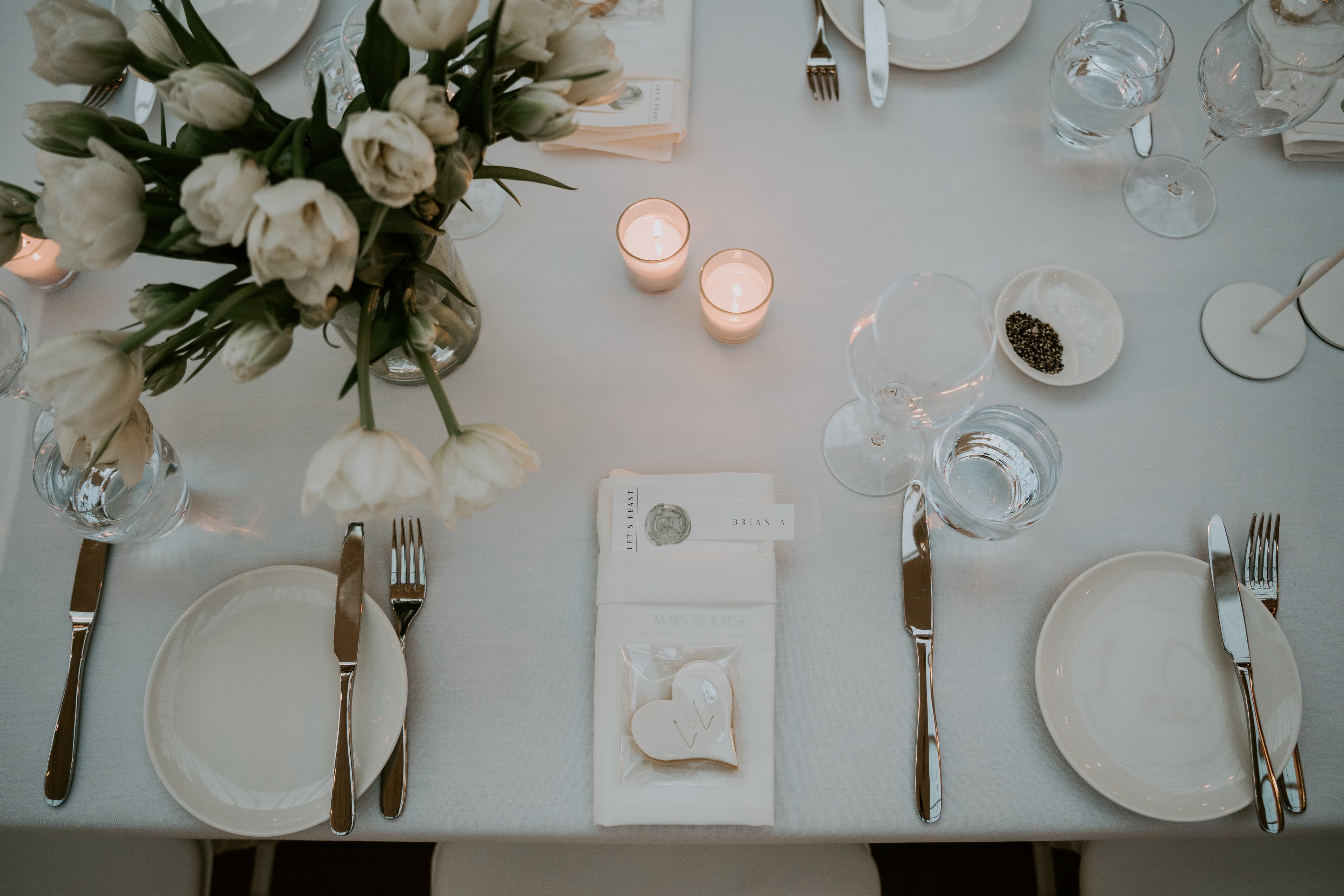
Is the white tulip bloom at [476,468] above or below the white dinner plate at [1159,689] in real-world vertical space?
above

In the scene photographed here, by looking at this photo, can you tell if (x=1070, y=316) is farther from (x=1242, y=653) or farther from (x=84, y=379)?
(x=84, y=379)

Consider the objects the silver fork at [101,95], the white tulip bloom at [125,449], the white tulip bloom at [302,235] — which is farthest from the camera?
the silver fork at [101,95]

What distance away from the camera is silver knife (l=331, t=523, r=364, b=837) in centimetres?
73

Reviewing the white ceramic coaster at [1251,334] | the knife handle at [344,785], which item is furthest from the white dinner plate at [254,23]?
the white ceramic coaster at [1251,334]

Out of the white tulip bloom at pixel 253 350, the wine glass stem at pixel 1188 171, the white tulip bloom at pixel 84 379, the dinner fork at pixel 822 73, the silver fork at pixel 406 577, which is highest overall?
the dinner fork at pixel 822 73

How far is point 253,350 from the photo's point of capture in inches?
19.7

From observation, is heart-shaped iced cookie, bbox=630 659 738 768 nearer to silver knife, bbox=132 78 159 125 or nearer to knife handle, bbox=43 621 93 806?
knife handle, bbox=43 621 93 806

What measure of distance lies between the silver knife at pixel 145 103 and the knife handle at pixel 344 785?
0.83 m

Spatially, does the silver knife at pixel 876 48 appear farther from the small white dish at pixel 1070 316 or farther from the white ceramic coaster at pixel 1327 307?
the white ceramic coaster at pixel 1327 307

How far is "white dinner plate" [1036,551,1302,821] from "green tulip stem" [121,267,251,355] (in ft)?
2.79

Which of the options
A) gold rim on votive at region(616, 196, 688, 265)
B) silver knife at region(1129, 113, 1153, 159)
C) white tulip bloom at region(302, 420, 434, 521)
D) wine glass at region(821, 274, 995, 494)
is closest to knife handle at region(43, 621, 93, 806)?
white tulip bloom at region(302, 420, 434, 521)

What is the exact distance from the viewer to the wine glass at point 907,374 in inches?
30.4

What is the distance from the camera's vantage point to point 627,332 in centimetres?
94

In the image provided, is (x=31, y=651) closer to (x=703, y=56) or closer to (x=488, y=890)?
(x=488, y=890)
